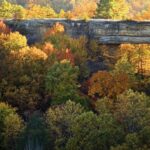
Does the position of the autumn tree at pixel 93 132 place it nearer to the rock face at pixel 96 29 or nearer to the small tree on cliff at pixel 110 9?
the rock face at pixel 96 29

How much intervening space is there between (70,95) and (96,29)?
21465 mm

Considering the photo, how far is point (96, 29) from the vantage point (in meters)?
88.9

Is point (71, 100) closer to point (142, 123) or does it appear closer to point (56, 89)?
point (56, 89)

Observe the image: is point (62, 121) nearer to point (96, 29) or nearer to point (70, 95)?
point (70, 95)

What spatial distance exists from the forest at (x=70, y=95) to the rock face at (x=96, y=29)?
1512mm

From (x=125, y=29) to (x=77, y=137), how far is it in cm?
3113

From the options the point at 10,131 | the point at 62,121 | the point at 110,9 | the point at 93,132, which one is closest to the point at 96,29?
the point at 110,9

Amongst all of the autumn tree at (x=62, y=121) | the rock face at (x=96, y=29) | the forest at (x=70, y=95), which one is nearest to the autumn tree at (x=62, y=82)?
the forest at (x=70, y=95)

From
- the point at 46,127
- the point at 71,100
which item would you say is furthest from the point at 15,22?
the point at 46,127

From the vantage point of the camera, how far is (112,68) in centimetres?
8231

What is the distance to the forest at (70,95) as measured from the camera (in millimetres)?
60594

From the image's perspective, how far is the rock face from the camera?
85062 mm

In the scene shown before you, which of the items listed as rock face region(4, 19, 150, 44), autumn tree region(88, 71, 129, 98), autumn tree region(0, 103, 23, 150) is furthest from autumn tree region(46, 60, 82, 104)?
rock face region(4, 19, 150, 44)

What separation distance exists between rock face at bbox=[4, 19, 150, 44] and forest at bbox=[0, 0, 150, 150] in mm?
1512
